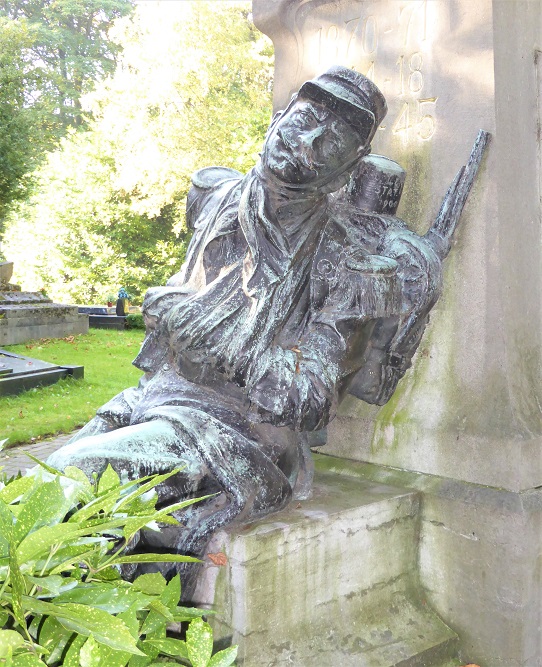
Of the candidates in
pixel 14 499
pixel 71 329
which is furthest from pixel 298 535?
pixel 71 329

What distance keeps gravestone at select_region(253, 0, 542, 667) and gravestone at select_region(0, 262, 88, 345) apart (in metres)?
12.9

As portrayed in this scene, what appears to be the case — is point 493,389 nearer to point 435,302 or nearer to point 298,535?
point 435,302

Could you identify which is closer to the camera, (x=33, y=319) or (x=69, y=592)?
(x=69, y=592)

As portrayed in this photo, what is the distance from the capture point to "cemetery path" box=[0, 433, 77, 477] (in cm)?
719

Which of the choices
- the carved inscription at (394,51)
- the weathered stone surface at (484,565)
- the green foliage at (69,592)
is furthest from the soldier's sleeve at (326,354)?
the green foliage at (69,592)

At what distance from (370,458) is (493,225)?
115 cm

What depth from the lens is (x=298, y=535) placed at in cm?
275

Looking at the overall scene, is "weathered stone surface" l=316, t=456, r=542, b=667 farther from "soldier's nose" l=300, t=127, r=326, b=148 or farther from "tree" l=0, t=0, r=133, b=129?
"tree" l=0, t=0, r=133, b=129

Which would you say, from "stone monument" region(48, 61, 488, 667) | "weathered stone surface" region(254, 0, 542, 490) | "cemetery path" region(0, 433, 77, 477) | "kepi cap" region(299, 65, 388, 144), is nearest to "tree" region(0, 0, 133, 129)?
"cemetery path" region(0, 433, 77, 477)

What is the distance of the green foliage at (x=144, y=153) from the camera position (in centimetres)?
2397

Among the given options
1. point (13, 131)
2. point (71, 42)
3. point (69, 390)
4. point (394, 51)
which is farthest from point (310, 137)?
point (71, 42)

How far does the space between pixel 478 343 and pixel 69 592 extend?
219 centimetres

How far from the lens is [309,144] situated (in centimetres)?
273

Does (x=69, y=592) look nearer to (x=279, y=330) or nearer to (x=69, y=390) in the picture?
(x=279, y=330)
